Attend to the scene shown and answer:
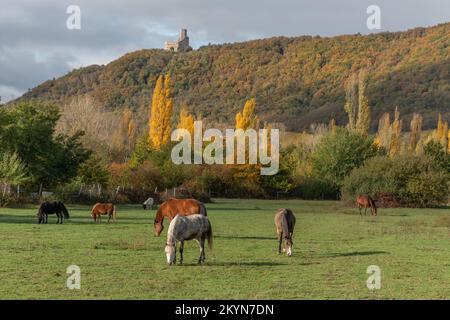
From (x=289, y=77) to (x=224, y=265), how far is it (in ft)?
430

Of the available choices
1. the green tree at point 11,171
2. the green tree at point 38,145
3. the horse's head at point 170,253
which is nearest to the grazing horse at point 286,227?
the horse's head at point 170,253

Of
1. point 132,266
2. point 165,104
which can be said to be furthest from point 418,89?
point 132,266

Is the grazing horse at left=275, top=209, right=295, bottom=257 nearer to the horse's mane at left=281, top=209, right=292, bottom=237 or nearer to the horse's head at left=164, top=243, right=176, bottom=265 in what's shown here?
the horse's mane at left=281, top=209, right=292, bottom=237

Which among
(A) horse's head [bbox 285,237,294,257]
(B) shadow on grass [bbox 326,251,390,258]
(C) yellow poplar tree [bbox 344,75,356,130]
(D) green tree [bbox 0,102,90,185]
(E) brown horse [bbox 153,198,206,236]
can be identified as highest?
(C) yellow poplar tree [bbox 344,75,356,130]

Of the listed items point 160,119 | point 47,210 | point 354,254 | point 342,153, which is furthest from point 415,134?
point 354,254

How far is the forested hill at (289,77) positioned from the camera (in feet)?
413

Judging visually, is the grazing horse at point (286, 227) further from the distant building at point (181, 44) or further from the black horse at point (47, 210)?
the distant building at point (181, 44)

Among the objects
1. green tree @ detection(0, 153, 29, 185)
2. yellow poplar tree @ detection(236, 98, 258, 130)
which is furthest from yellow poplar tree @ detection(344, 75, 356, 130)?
green tree @ detection(0, 153, 29, 185)

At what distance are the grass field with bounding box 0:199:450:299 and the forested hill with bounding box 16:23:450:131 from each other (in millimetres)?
100728

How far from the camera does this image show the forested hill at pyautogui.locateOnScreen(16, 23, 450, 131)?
12581 centimetres

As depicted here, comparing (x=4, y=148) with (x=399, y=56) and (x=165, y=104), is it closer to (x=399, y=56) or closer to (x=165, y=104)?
(x=165, y=104)

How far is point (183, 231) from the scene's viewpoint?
49.9 feet

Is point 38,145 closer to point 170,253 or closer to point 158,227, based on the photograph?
point 158,227

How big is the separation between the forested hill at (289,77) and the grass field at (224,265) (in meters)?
101
